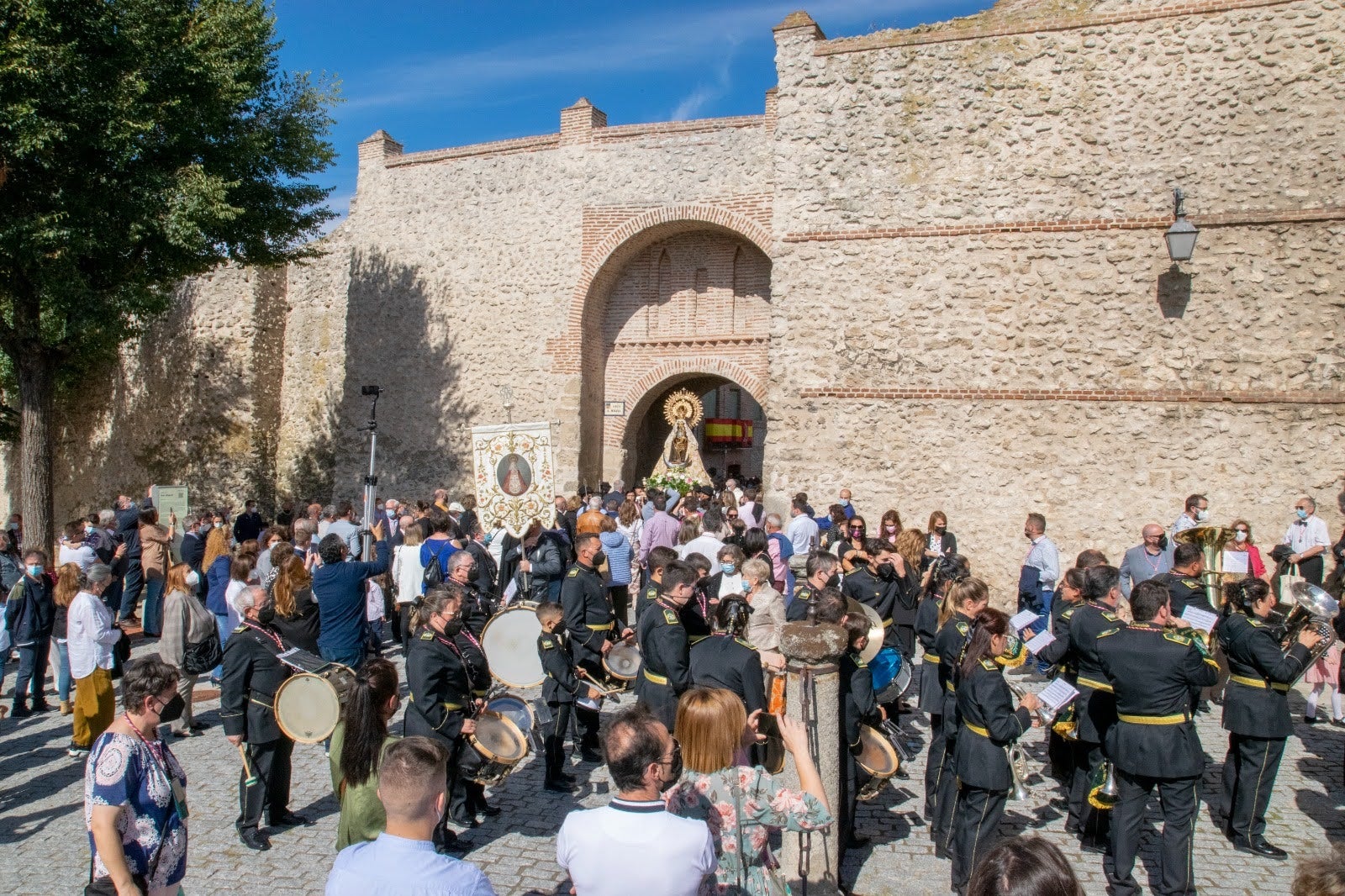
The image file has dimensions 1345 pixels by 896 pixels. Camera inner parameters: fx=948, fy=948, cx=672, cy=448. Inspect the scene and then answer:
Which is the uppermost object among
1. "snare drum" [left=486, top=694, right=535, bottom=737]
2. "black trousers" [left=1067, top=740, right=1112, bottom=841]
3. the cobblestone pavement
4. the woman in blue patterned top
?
the woman in blue patterned top

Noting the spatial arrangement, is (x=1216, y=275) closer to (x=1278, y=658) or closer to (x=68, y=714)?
(x=1278, y=658)

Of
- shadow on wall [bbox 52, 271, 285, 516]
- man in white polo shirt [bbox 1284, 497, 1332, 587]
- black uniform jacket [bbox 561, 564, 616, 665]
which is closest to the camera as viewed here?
black uniform jacket [bbox 561, 564, 616, 665]

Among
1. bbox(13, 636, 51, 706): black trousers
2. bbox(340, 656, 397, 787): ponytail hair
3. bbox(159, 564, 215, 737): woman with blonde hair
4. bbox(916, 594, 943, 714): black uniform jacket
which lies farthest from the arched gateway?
bbox(340, 656, 397, 787): ponytail hair

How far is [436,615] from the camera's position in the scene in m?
5.24

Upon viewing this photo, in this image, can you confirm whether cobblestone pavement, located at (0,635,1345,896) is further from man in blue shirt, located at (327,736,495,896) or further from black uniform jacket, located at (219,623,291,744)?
man in blue shirt, located at (327,736,495,896)

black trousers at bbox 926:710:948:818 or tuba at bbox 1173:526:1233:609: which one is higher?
tuba at bbox 1173:526:1233:609

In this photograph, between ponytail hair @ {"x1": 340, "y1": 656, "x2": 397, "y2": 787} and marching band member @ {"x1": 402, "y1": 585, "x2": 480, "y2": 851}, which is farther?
marching band member @ {"x1": 402, "y1": 585, "x2": 480, "y2": 851}

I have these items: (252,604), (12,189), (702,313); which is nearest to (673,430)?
(702,313)

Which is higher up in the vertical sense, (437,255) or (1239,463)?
(437,255)

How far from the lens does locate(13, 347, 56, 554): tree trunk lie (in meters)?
13.3

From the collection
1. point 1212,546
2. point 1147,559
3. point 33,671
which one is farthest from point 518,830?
point 1212,546

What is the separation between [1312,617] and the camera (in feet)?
19.1

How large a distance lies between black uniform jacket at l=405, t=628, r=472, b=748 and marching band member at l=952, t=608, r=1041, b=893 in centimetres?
272

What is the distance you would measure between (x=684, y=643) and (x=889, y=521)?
5.67 m
